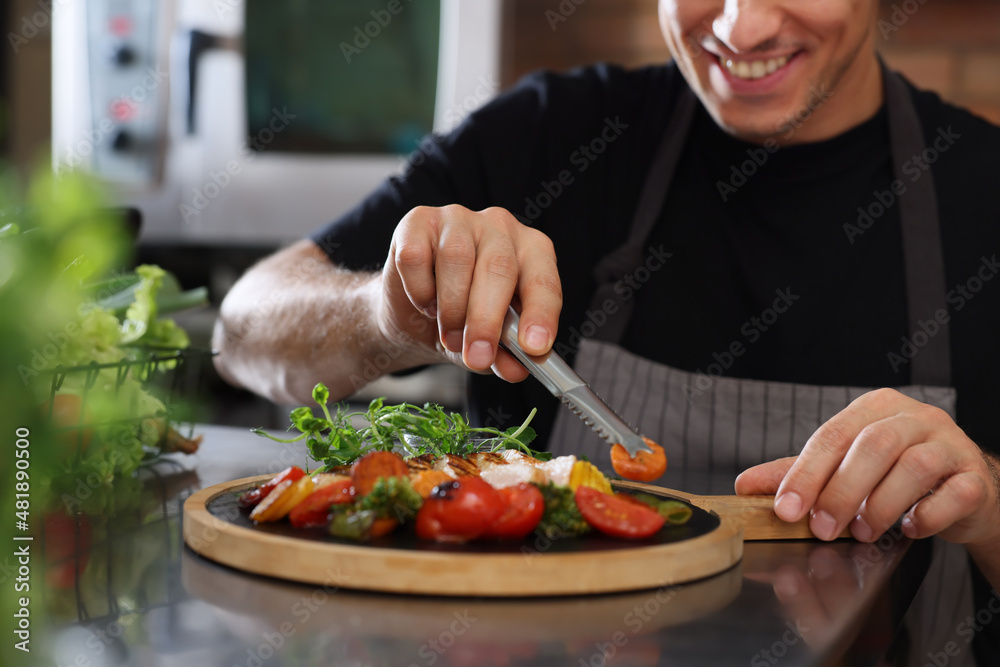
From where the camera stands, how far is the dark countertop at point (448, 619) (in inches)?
21.0

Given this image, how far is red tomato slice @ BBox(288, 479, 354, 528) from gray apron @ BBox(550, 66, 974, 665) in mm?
694

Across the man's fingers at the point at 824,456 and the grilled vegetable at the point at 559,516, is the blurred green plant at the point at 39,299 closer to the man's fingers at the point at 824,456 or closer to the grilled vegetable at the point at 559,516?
the grilled vegetable at the point at 559,516

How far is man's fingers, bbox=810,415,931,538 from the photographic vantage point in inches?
33.5

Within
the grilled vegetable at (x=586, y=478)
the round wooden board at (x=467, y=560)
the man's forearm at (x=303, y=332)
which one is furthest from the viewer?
the man's forearm at (x=303, y=332)

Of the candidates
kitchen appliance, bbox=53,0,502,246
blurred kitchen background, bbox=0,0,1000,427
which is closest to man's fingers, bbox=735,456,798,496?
blurred kitchen background, bbox=0,0,1000,427

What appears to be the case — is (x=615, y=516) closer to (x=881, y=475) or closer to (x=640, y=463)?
(x=640, y=463)

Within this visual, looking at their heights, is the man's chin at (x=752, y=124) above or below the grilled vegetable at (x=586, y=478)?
above

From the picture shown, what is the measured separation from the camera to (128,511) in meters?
0.89

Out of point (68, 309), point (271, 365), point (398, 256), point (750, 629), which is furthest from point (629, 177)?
point (68, 309)

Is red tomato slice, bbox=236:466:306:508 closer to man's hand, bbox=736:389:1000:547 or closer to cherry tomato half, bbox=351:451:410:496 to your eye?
cherry tomato half, bbox=351:451:410:496

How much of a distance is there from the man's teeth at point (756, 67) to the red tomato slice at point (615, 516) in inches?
37.4

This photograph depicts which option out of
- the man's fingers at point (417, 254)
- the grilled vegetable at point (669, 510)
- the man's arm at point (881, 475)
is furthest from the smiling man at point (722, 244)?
the grilled vegetable at point (669, 510)

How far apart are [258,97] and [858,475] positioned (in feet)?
6.35

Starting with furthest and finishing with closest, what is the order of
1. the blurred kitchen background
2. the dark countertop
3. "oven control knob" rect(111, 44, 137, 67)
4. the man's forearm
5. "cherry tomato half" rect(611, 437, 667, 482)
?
1. "oven control knob" rect(111, 44, 137, 67)
2. the blurred kitchen background
3. the man's forearm
4. "cherry tomato half" rect(611, 437, 667, 482)
5. the dark countertop
